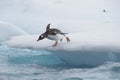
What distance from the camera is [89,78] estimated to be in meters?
6.03

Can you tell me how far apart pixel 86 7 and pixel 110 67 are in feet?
13.4

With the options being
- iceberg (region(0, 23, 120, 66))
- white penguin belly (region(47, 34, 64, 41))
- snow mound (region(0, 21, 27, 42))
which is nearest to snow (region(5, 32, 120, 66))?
iceberg (region(0, 23, 120, 66))

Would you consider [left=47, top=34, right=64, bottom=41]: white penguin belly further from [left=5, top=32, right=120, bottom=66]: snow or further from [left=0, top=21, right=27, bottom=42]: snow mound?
[left=0, top=21, right=27, bottom=42]: snow mound

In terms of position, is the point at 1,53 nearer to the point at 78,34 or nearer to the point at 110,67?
the point at 78,34

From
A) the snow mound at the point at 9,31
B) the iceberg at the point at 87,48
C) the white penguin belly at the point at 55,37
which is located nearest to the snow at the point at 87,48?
the iceberg at the point at 87,48

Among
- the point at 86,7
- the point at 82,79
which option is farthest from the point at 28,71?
the point at 86,7

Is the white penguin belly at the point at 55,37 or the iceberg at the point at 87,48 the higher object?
the white penguin belly at the point at 55,37

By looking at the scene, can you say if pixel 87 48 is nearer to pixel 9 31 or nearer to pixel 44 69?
pixel 44 69

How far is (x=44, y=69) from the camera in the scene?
274 inches

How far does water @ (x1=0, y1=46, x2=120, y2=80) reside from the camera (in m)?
6.17

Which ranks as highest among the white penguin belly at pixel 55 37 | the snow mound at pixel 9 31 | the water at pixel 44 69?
the snow mound at pixel 9 31

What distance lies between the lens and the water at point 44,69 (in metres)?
6.17

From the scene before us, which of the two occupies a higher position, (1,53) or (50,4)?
(50,4)

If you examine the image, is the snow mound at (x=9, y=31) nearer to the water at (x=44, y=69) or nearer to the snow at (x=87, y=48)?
the water at (x=44, y=69)
